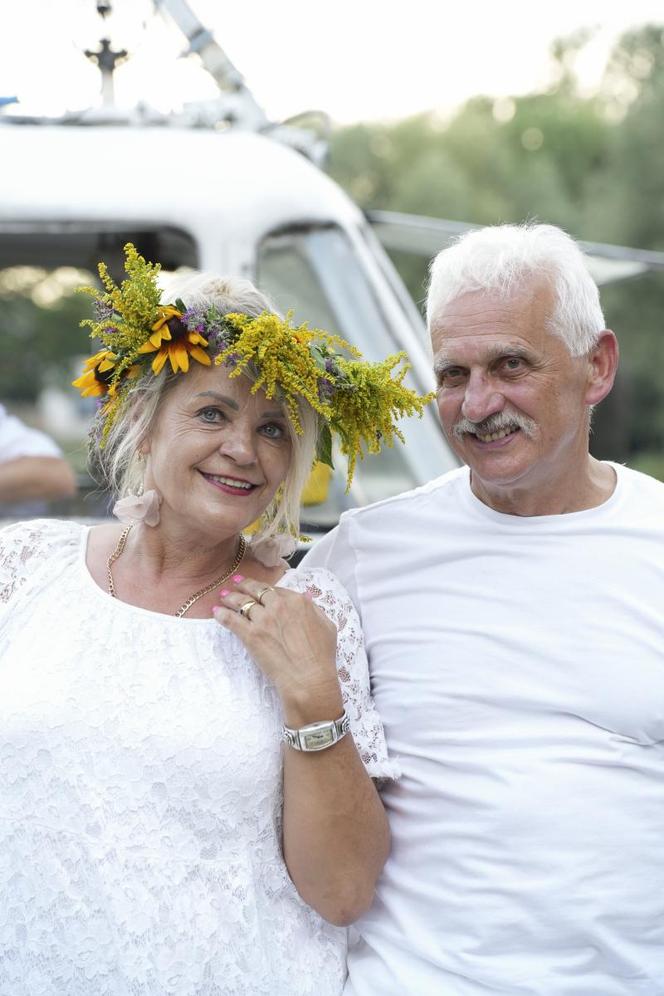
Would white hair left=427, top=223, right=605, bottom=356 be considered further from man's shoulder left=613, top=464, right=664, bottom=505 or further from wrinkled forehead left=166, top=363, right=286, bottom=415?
wrinkled forehead left=166, top=363, right=286, bottom=415

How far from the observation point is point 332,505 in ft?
14.7

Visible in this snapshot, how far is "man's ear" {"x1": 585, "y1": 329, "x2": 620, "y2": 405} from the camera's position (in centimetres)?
254

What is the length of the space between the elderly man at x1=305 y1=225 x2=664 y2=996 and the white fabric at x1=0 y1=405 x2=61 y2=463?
7.48 feet

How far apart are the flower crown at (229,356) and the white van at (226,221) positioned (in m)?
1.84

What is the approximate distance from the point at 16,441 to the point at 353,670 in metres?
2.54

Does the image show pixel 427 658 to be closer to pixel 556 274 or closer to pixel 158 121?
pixel 556 274

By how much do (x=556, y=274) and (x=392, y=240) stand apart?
4238mm

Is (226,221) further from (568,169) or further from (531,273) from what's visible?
(568,169)

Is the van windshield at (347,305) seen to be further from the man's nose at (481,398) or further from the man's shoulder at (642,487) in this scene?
the man's nose at (481,398)

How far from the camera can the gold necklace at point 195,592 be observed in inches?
96.3

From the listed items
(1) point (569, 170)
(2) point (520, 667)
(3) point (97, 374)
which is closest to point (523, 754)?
(2) point (520, 667)

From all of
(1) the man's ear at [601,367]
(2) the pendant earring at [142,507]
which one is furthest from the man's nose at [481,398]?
(2) the pendant earring at [142,507]

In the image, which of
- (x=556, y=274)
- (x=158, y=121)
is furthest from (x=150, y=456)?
(x=158, y=121)

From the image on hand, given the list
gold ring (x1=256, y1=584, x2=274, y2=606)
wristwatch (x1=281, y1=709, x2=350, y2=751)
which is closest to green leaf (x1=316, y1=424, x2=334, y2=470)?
gold ring (x1=256, y1=584, x2=274, y2=606)
